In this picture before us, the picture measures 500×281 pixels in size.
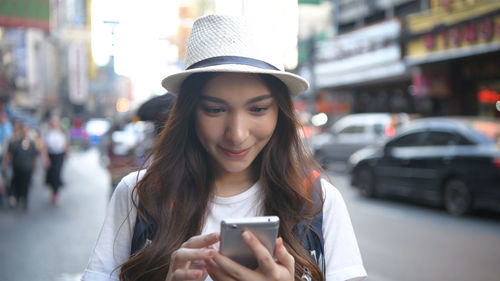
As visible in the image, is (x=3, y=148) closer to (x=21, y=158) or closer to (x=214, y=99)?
(x=21, y=158)

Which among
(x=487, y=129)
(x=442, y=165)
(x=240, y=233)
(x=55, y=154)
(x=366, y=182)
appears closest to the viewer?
(x=240, y=233)

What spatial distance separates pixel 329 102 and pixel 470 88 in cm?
1018

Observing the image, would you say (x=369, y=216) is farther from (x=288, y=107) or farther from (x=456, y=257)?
(x=288, y=107)

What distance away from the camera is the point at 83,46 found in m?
40.4

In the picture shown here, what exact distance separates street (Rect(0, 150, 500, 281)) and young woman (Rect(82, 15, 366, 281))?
12.6 feet

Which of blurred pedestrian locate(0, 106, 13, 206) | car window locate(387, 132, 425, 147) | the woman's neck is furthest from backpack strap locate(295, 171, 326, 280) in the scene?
blurred pedestrian locate(0, 106, 13, 206)

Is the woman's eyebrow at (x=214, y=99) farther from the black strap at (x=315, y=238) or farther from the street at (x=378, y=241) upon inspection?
the street at (x=378, y=241)

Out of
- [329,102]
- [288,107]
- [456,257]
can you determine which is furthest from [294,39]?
[288,107]

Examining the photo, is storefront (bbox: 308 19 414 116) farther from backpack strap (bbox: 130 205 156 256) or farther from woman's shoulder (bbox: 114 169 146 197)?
backpack strap (bbox: 130 205 156 256)

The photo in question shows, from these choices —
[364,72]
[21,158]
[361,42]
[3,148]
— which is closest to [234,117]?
→ [21,158]

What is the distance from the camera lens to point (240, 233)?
1.23 meters

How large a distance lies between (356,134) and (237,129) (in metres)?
14.9

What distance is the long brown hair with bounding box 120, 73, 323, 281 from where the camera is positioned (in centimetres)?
154

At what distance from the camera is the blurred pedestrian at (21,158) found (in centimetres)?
974
